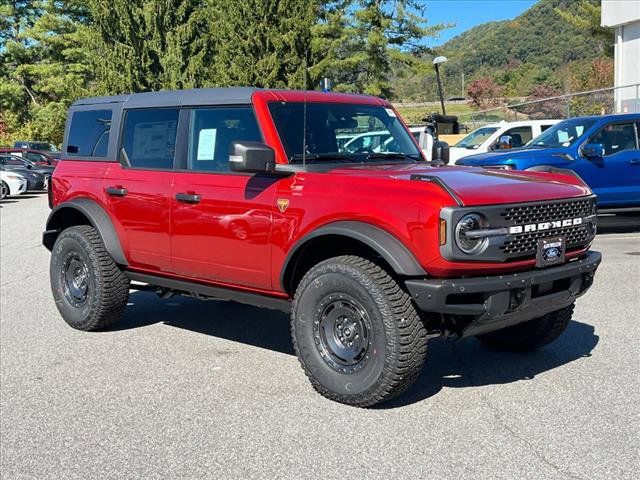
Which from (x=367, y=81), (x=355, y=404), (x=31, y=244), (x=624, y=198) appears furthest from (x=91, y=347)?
(x=367, y=81)

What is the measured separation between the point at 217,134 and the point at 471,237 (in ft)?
7.51

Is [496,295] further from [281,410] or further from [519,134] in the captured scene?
[519,134]

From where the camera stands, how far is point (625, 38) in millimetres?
27266

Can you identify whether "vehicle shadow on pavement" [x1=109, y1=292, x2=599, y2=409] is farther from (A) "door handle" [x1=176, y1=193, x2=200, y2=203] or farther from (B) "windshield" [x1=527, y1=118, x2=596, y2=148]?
(B) "windshield" [x1=527, y1=118, x2=596, y2=148]

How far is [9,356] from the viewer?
19.8 feet

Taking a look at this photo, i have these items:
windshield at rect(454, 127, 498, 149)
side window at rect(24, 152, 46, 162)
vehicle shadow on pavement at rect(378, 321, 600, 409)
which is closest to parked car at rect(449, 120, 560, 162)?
windshield at rect(454, 127, 498, 149)

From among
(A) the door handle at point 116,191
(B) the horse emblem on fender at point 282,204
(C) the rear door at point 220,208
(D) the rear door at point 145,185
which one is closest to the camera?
(B) the horse emblem on fender at point 282,204

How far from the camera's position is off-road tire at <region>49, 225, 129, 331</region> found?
6434 millimetres

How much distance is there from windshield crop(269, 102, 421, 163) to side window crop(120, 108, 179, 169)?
103 centimetres

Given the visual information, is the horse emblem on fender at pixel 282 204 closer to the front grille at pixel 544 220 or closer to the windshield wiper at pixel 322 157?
the windshield wiper at pixel 322 157

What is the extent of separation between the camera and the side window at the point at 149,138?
600 cm

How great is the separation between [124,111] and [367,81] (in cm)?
3327

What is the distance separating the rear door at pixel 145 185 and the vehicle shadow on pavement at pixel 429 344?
1.04 metres

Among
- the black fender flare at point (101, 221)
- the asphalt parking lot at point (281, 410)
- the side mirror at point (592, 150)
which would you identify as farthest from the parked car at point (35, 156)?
the asphalt parking lot at point (281, 410)
